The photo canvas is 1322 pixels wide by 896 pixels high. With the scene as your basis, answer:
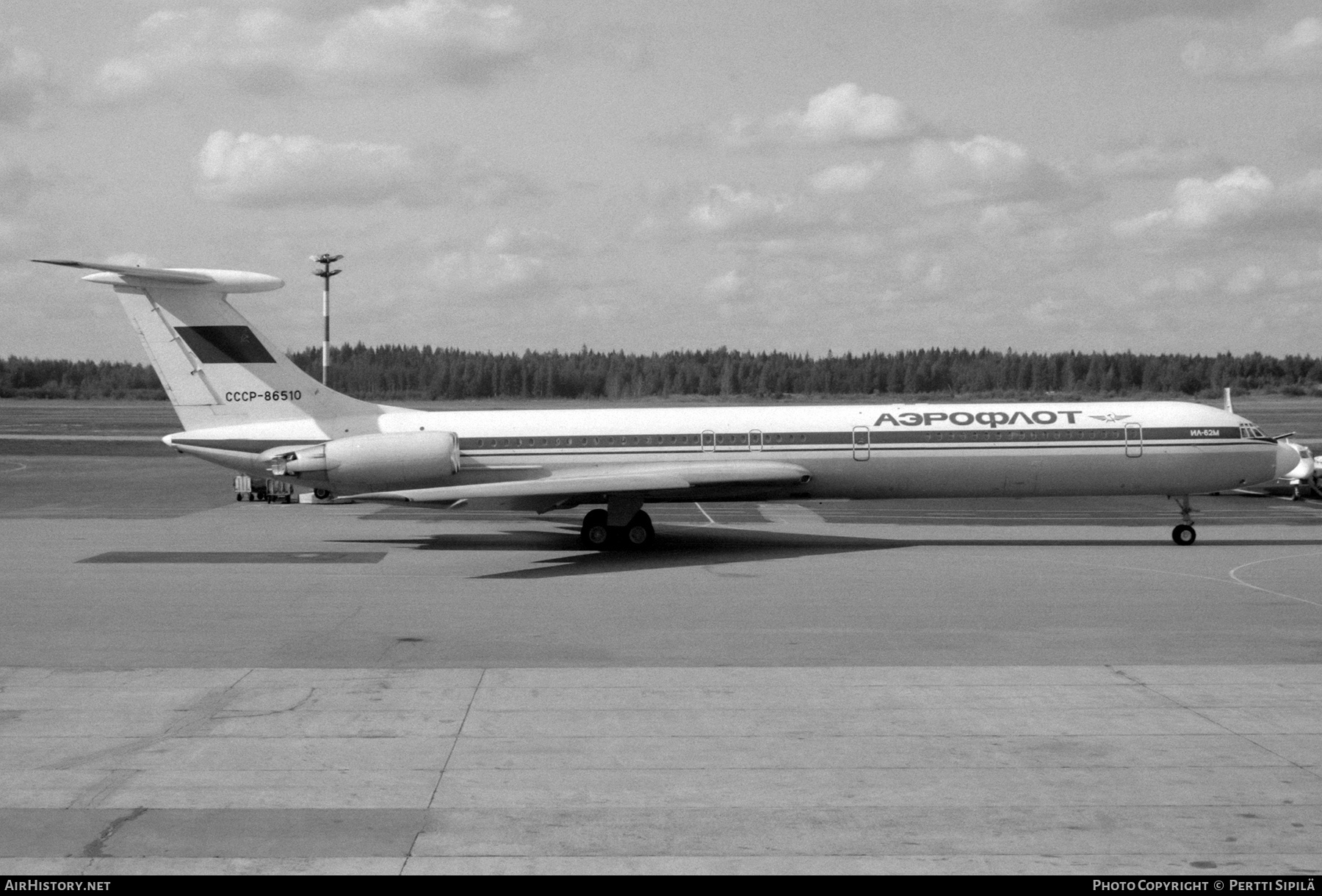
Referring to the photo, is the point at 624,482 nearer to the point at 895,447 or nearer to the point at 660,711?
the point at 895,447

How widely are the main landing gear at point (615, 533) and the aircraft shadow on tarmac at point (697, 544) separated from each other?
1.04 ft

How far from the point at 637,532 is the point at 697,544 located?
172 centimetres

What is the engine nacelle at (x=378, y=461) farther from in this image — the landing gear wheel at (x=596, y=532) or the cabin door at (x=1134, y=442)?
the cabin door at (x=1134, y=442)

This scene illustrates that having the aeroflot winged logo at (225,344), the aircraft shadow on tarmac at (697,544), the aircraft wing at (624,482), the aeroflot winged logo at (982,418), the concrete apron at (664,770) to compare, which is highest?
the aeroflot winged logo at (225,344)

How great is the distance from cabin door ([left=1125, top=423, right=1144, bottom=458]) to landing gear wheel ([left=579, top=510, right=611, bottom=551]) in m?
13.0

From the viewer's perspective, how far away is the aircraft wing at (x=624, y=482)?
2828cm

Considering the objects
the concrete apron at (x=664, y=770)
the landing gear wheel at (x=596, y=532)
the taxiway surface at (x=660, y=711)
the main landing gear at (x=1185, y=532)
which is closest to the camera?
the concrete apron at (x=664, y=770)

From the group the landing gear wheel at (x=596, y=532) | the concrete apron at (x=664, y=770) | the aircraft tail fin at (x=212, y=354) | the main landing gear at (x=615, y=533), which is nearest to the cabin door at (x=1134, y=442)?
the main landing gear at (x=615, y=533)

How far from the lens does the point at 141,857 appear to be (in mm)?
9328

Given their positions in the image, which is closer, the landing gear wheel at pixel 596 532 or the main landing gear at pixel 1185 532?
the landing gear wheel at pixel 596 532

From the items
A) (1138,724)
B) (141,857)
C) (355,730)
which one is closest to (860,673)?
(1138,724)

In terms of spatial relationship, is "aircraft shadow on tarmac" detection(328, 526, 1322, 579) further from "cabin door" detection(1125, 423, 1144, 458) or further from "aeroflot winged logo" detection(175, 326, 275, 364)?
"aeroflot winged logo" detection(175, 326, 275, 364)
